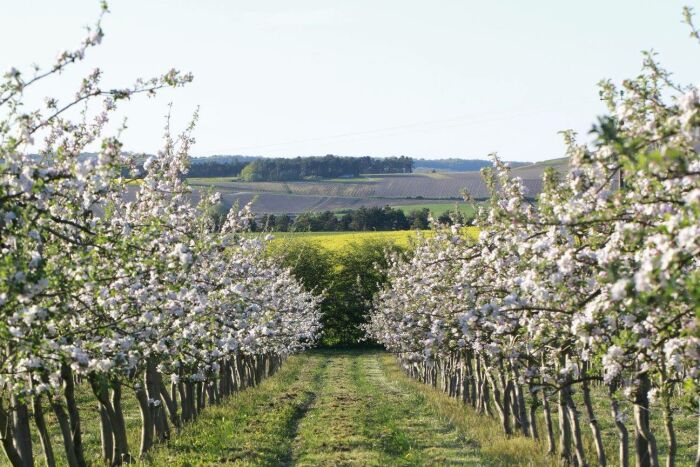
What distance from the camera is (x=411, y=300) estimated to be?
3022cm

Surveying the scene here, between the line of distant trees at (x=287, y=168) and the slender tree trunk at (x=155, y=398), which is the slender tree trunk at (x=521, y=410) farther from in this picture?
the line of distant trees at (x=287, y=168)

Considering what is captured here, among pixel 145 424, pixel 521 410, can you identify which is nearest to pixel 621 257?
pixel 145 424

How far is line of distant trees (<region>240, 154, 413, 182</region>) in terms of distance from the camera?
172 m

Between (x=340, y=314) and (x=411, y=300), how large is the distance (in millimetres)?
57326

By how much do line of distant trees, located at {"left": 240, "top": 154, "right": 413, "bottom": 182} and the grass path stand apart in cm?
13579

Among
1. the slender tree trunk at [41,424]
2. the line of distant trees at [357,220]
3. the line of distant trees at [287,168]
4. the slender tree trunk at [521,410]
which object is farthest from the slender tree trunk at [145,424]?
the line of distant trees at [287,168]

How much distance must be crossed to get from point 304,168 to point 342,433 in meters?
156

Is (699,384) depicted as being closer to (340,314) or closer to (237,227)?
(237,227)

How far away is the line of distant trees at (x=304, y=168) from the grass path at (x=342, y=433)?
136 meters

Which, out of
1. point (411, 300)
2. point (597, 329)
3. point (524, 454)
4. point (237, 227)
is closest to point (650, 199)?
point (597, 329)

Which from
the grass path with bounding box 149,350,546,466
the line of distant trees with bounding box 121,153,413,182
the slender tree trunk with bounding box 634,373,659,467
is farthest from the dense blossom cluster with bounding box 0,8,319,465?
the line of distant trees with bounding box 121,153,413,182

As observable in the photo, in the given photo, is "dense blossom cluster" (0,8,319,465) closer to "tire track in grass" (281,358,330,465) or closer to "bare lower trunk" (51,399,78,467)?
"bare lower trunk" (51,399,78,467)

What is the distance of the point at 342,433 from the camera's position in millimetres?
23219

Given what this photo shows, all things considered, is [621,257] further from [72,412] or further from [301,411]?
[301,411]
